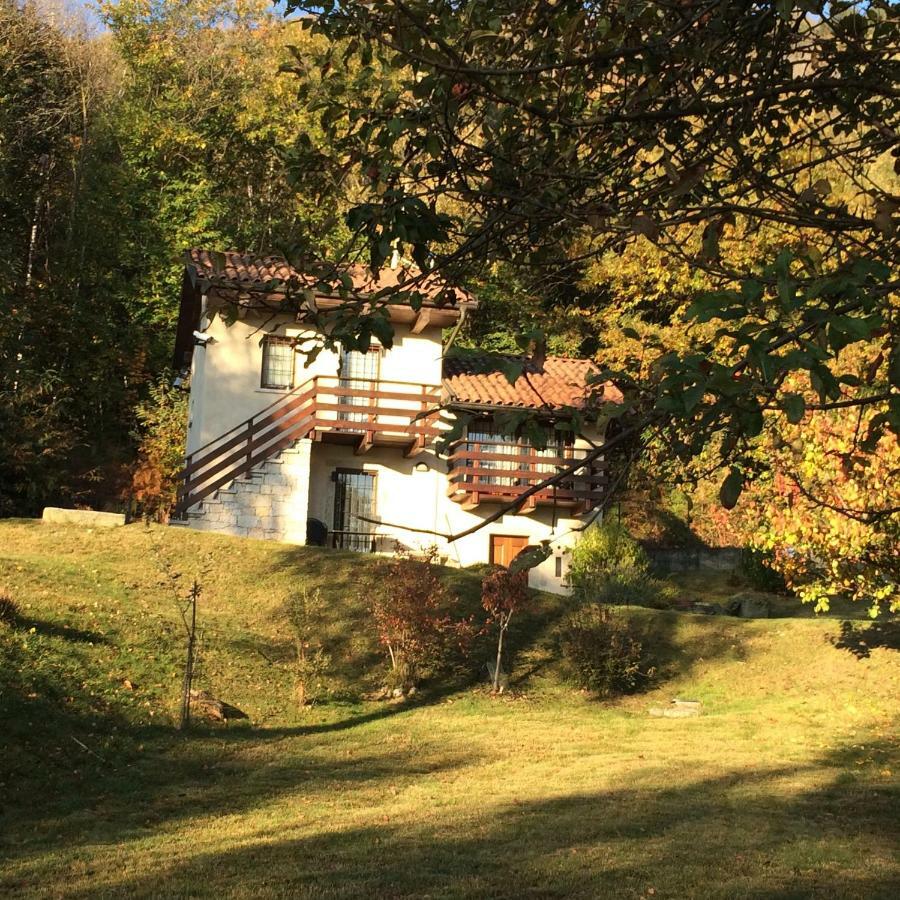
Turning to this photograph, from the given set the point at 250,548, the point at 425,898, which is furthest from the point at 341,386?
the point at 425,898

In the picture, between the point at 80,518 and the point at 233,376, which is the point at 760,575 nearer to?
the point at 233,376

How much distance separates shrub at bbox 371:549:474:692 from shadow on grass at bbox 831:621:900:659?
728 centimetres

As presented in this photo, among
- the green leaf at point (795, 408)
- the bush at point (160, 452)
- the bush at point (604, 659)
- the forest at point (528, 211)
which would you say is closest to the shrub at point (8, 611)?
the forest at point (528, 211)

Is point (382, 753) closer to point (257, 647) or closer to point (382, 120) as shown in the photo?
point (257, 647)

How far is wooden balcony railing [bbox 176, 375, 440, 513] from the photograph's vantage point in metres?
26.1

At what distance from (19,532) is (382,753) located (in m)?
12.5

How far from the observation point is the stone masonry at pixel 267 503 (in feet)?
84.8

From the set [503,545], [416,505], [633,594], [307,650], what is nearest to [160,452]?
[416,505]

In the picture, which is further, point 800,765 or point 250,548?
point 250,548

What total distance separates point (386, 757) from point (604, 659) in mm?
6338

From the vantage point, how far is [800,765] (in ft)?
46.8

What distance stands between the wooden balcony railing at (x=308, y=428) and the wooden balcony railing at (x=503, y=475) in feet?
4.06

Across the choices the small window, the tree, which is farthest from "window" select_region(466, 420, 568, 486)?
the tree

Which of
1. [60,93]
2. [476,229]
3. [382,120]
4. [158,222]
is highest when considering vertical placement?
[60,93]
